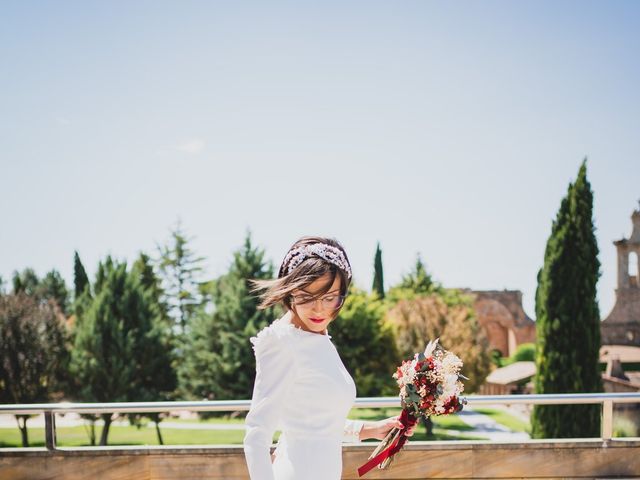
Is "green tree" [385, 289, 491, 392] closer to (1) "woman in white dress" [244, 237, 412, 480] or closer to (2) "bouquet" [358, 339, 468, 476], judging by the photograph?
(2) "bouquet" [358, 339, 468, 476]

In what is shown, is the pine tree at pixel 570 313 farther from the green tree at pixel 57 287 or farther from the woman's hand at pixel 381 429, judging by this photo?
the green tree at pixel 57 287

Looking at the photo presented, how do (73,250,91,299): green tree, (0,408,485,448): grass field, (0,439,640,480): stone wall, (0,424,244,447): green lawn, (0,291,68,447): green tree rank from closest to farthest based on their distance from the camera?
1. (0,439,640,480): stone wall
2. (0,424,244,447): green lawn
3. (0,408,485,448): grass field
4. (0,291,68,447): green tree
5. (73,250,91,299): green tree

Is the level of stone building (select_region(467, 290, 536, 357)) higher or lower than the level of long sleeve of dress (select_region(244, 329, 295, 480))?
lower

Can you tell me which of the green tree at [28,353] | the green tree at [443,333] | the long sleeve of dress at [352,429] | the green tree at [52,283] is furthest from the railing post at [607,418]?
the green tree at [52,283]

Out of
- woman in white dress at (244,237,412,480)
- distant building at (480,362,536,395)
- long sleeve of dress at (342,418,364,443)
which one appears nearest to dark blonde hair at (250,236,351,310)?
woman in white dress at (244,237,412,480)

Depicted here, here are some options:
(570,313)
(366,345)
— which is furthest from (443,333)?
(570,313)

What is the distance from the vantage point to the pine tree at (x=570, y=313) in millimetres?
11758

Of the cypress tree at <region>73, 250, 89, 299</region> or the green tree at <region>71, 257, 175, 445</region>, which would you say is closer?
the green tree at <region>71, 257, 175, 445</region>

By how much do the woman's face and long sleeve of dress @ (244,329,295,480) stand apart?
0.14 meters

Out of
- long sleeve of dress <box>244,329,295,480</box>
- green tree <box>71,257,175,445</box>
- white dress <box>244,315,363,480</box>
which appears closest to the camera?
long sleeve of dress <box>244,329,295,480</box>

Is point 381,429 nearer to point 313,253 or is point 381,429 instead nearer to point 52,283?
point 313,253

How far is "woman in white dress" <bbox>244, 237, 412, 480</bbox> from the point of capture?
174cm

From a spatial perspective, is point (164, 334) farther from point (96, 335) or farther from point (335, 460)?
point (335, 460)

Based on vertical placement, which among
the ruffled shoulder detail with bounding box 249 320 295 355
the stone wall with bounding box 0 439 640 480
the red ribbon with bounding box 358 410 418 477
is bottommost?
the stone wall with bounding box 0 439 640 480
